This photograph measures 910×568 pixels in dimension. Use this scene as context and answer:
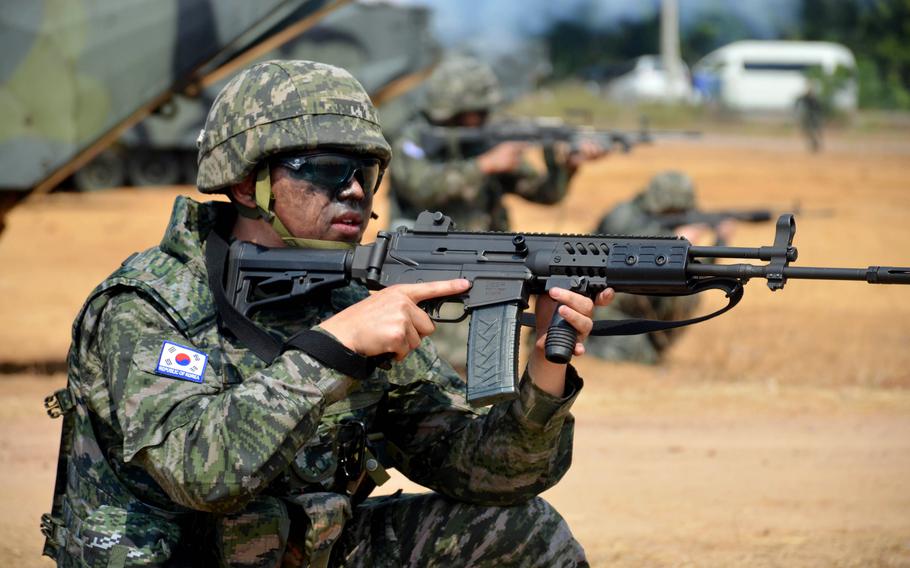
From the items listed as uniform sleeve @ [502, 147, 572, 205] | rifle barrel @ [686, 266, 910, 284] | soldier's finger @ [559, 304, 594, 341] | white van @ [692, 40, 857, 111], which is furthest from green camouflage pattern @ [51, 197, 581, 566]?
white van @ [692, 40, 857, 111]

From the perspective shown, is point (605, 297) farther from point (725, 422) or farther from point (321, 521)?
point (725, 422)

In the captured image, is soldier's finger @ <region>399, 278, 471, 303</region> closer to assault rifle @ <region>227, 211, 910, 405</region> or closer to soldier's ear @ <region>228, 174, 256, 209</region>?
assault rifle @ <region>227, 211, 910, 405</region>

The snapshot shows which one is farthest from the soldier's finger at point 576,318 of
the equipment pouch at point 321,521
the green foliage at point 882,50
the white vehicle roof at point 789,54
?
the white vehicle roof at point 789,54

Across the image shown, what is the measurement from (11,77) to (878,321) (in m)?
7.72

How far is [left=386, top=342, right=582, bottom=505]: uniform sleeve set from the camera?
11.5 ft

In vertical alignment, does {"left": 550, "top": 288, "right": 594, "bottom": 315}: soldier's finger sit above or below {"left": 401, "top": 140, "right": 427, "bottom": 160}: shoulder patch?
above

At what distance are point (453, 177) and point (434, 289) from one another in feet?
19.7

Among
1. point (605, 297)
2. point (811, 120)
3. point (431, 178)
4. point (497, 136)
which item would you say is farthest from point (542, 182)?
point (811, 120)

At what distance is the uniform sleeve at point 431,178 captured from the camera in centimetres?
928

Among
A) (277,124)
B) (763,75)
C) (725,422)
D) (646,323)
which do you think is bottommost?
(763,75)

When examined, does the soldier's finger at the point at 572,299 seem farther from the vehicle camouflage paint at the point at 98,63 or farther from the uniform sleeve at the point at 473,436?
the vehicle camouflage paint at the point at 98,63

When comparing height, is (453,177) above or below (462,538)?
below

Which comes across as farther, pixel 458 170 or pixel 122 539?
pixel 458 170

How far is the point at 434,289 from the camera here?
10.9 feet
